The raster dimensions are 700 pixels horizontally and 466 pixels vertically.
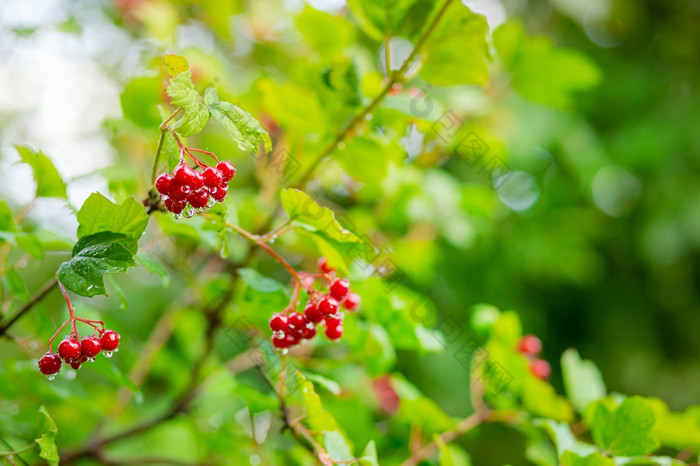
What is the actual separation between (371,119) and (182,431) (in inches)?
34.1

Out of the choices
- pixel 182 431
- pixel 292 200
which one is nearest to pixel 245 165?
pixel 182 431

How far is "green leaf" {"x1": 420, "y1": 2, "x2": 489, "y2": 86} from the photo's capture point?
3.02ft

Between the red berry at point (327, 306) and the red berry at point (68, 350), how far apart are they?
0.30m

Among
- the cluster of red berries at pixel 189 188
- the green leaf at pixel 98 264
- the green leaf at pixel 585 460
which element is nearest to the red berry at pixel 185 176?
the cluster of red berries at pixel 189 188

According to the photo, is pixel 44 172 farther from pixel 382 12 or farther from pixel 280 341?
pixel 382 12

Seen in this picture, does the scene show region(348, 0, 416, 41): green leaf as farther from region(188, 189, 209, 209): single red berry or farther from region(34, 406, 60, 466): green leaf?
region(34, 406, 60, 466): green leaf

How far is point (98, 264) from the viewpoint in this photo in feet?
2.17

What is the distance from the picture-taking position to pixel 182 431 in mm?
1365

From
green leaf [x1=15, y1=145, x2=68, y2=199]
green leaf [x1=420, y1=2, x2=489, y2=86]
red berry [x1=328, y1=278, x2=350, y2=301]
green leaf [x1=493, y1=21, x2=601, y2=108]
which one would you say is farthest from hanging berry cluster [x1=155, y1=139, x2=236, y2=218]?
green leaf [x1=493, y1=21, x2=601, y2=108]

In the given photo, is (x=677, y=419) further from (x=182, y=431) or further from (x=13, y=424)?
(x=13, y=424)

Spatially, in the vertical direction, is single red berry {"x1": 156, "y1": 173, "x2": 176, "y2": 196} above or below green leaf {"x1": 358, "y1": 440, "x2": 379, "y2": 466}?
above

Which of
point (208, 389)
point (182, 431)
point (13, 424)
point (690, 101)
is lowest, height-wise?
point (182, 431)

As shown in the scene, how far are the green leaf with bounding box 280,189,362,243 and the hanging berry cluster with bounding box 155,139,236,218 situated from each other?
11 centimetres

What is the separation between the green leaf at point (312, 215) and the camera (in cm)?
74
